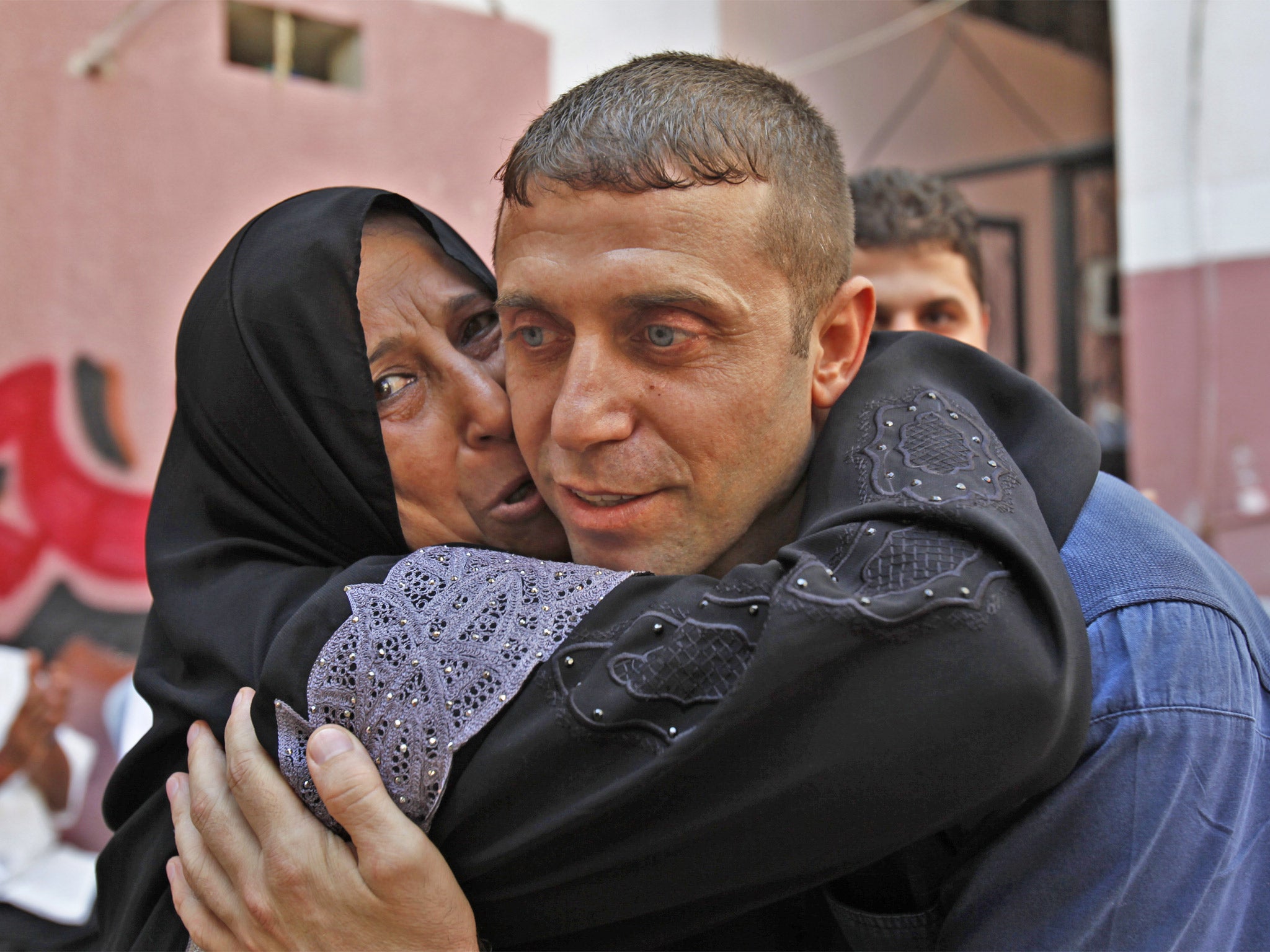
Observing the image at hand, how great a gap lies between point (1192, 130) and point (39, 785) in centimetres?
681

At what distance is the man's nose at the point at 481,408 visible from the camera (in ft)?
6.76

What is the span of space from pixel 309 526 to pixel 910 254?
219 centimetres

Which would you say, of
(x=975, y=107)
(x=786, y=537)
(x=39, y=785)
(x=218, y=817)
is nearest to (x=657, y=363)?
(x=786, y=537)

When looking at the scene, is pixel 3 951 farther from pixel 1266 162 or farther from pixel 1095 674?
pixel 1266 162

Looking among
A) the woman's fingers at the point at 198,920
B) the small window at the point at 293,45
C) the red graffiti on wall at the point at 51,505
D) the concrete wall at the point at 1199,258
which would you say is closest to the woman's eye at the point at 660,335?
the woman's fingers at the point at 198,920

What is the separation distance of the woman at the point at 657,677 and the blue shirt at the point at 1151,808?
0.34ft

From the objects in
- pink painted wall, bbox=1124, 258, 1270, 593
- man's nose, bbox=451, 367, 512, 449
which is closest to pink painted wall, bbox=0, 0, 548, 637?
man's nose, bbox=451, 367, 512, 449

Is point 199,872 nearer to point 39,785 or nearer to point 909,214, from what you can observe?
point 909,214

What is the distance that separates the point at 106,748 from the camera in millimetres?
4512

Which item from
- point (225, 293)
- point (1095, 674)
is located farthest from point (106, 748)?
point (1095, 674)

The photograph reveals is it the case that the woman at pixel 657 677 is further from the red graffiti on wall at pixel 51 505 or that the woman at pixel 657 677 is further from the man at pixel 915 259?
the red graffiti on wall at pixel 51 505

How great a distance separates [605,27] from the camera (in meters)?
5.80

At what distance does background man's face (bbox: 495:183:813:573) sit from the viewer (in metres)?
1.65

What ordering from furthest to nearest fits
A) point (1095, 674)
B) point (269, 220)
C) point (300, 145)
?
point (300, 145)
point (269, 220)
point (1095, 674)
